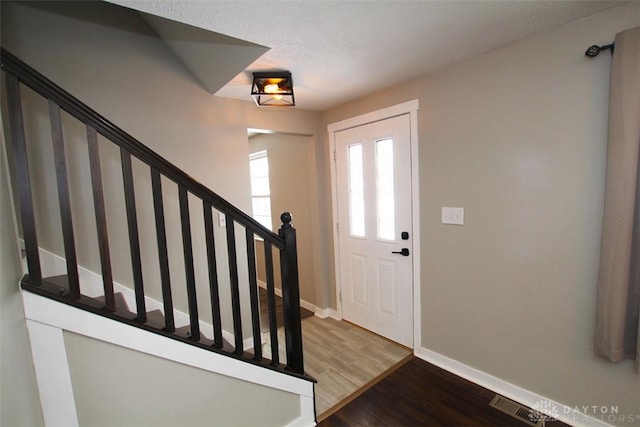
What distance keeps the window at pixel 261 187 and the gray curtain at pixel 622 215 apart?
11.4 feet

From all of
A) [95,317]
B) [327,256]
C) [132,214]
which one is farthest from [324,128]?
[95,317]

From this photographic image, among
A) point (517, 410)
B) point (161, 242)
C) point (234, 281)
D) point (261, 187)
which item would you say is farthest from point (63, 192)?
point (261, 187)

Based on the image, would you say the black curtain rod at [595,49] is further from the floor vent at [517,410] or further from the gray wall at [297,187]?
the gray wall at [297,187]

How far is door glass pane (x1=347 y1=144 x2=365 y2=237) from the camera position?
2881 millimetres

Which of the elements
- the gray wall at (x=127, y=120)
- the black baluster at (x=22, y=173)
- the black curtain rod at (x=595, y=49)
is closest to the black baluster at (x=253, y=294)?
the black baluster at (x=22, y=173)

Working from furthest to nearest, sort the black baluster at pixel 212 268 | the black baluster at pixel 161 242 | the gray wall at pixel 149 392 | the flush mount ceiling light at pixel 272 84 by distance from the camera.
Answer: the flush mount ceiling light at pixel 272 84
the black baluster at pixel 212 268
the black baluster at pixel 161 242
the gray wall at pixel 149 392

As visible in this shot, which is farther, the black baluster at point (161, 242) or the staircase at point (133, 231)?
the black baluster at point (161, 242)

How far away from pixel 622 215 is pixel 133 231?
231 cm

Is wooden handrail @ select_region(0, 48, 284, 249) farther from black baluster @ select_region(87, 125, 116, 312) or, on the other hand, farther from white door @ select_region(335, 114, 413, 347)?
white door @ select_region(335, 114, 413, 347)

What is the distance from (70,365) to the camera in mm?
1138

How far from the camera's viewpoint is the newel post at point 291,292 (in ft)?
5.41

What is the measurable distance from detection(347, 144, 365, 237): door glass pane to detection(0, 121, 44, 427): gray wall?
7.89 feet

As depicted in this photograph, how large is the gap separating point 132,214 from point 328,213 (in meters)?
2.23

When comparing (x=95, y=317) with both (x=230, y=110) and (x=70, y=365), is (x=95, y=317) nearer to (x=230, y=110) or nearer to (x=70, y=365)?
(x=70, y=365)
